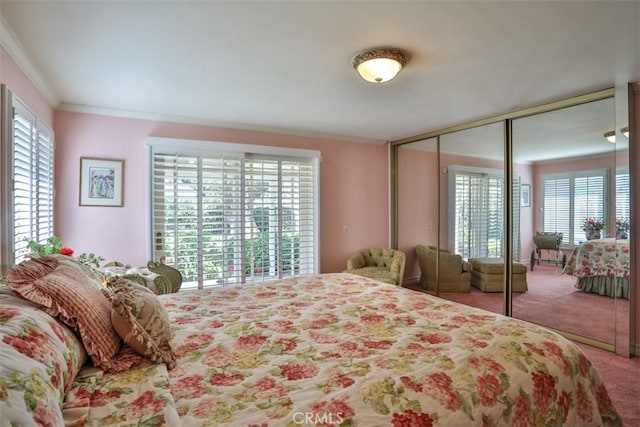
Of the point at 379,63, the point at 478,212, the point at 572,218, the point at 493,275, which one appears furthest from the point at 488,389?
the point at 478,212

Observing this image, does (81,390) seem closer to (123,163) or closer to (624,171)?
(123,163)

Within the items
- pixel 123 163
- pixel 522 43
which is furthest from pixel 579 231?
pixel 123 163

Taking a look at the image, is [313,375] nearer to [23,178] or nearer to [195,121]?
[23,178]

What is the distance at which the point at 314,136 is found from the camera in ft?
15.9

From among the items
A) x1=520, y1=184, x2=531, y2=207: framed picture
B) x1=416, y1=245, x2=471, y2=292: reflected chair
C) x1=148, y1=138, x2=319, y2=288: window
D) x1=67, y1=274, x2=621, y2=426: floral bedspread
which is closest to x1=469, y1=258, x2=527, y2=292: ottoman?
x1=416, y1=245, x2=471, y2=292: reflected chair

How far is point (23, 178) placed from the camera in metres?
2.46

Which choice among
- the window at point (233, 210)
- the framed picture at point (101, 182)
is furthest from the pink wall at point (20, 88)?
the window at point (233, 210)

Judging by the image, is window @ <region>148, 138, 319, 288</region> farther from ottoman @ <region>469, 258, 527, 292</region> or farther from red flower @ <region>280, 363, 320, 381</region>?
red flower @ <region>280, 363, 320, 381</region>

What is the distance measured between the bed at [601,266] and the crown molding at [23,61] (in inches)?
197

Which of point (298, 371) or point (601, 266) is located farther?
point (601, 266)

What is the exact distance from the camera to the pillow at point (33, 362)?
729mm

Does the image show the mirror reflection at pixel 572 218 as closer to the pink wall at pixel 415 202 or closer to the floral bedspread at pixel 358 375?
the pink wall at pixel 415 202

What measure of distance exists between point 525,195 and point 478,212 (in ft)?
1.95

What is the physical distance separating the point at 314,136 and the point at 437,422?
4.25 meters
